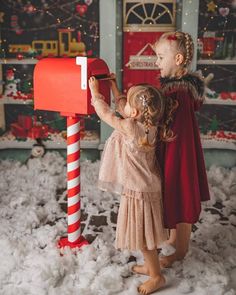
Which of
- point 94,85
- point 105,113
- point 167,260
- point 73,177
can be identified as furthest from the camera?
point 73,177

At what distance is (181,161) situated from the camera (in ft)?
8.87

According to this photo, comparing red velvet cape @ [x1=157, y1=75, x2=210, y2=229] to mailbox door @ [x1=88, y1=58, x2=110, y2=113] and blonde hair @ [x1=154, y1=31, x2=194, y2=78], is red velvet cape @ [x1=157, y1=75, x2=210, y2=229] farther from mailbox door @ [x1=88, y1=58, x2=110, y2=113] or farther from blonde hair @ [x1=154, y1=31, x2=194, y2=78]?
mailbox door @ [x1=88, y1=58, x2=110, y2=113]

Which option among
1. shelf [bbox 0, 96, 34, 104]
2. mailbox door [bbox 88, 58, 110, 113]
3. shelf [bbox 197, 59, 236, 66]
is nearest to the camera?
mailbox door [bbox 88, 58, 110, 113]

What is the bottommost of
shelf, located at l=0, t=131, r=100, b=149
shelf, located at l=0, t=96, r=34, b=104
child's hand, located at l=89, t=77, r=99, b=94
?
shelf, located at l=0, t=131, r=100, b=149

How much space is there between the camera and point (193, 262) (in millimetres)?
2984

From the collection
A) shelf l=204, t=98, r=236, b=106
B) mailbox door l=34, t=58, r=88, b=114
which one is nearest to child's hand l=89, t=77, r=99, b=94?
mailbox door l=34, t=58, r=88, b=114

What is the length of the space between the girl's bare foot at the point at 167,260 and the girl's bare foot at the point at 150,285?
0.84ft

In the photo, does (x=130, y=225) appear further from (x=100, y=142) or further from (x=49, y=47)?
(x=49, y=47)

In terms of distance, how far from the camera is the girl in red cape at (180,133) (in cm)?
262

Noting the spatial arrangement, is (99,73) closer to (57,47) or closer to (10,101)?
(57,47)

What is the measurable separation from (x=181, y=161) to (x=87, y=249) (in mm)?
922

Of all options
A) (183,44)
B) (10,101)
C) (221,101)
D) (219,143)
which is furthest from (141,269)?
(10,101)

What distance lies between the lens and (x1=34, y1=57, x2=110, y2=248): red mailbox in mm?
2773

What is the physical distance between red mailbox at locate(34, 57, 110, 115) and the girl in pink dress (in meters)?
0.13
